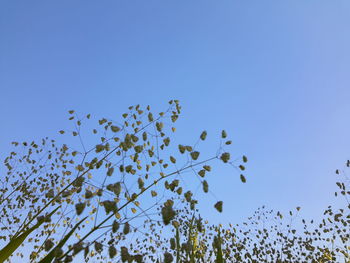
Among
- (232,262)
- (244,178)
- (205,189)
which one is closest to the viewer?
(205,189)

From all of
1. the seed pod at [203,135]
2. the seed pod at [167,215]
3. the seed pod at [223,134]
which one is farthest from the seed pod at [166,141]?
the seed pod at [167,215]

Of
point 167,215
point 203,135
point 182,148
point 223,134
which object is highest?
point 223,134

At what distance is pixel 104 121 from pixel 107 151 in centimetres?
55

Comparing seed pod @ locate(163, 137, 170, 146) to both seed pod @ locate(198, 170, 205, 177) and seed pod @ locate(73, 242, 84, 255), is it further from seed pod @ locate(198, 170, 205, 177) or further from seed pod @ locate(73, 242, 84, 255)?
seed pod @ locate(73, 242, 84, 255)

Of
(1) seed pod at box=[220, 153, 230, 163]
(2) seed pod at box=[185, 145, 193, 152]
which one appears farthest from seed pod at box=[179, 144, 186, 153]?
(1) seed pod at box=[220, 153, 230, 163]

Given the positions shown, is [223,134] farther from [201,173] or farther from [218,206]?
[218,206]

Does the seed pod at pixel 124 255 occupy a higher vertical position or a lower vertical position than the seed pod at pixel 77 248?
higher

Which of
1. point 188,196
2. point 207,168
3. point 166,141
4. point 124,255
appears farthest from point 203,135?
point 124,255

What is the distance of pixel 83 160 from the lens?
4.21 m

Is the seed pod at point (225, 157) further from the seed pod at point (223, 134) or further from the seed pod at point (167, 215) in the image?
the seed pod at point (167, 215)

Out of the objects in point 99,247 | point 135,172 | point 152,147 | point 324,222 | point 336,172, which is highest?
point 336,172

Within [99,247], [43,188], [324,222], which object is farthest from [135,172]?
[324,222]

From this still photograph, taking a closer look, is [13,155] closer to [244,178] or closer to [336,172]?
[244,178]

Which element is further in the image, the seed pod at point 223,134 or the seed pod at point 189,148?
the seed pod at point 223,134
